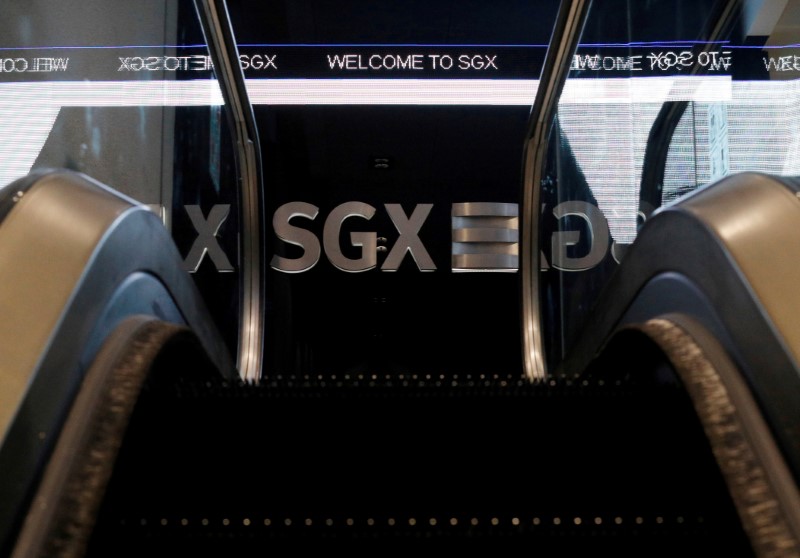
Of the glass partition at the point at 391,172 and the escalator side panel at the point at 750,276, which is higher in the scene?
the glass partition at the point at 391,172

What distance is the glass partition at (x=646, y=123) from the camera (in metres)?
3.12

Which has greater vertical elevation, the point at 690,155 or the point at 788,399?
the point at 690,155

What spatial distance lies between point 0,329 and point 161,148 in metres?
2.18

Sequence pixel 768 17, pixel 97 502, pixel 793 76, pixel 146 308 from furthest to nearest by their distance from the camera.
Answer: pixel 768 17, pixel 793 76, pixel 146 308, pixel 97 502

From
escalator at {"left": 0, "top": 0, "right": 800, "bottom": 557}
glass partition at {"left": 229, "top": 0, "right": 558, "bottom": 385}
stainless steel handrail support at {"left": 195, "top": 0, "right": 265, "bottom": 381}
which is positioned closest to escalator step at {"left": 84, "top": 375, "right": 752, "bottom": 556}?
escalator at {"left": 0, "top": 0, "right": 800, "bottom": 557}

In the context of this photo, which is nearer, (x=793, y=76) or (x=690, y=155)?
(x=793, y=76)

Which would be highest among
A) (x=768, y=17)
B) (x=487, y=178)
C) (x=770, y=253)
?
(x=487, y=178)

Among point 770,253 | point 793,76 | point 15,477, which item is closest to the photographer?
point 15,477

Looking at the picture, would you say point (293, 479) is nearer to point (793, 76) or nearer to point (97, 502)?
point (97, 502)

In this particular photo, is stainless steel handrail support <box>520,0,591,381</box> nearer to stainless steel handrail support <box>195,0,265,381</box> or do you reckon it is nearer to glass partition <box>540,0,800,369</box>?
glass partition <box>540,0,800,369</box>

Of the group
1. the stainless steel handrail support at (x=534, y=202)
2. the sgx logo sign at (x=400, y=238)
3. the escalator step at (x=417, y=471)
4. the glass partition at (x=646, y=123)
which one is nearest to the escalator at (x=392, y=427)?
the escalator step at (x=417, y=471)

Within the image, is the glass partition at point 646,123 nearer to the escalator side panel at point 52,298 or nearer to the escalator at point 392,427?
the escalator at point 392,427

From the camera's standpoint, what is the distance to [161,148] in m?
3.53

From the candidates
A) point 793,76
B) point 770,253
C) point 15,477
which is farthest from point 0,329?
point 793,76
